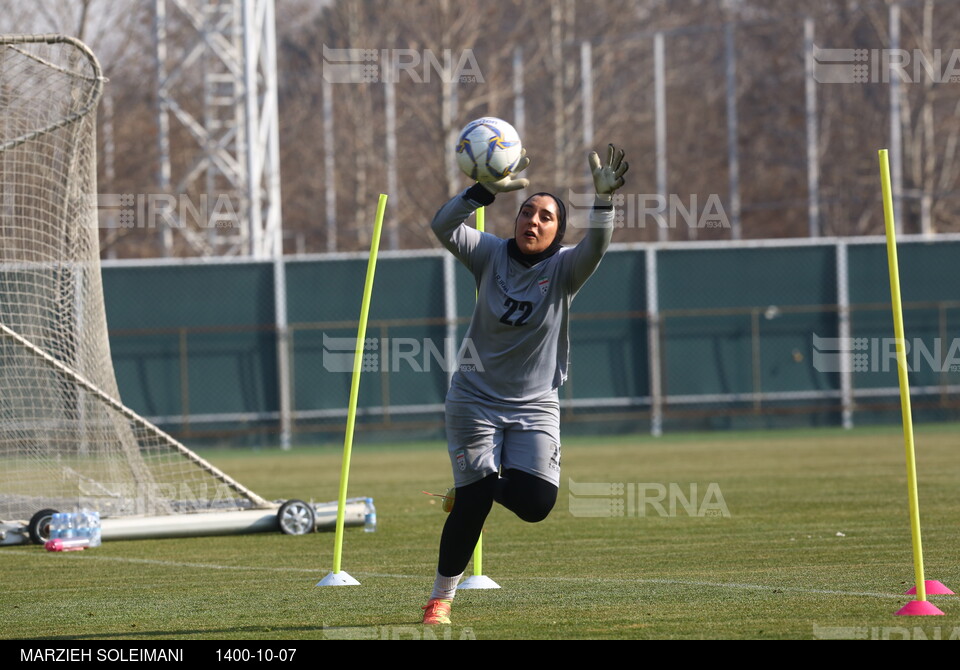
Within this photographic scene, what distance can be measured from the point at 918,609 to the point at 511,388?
2303mm

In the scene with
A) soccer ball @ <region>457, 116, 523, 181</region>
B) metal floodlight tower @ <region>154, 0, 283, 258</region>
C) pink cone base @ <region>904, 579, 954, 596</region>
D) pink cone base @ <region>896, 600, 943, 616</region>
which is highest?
metal floodlight tower @ <region>154, 0, 283, 258</region>

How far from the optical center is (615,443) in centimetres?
2561

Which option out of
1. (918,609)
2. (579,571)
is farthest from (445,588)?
(579,571)

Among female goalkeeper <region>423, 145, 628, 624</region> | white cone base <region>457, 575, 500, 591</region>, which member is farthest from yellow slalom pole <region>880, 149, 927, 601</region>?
white cone base <region>457, 575, 500, 591</region>

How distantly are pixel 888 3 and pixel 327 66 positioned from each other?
49.9 feet

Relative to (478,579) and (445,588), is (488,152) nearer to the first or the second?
(445,588)

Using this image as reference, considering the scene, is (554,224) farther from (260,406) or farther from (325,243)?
(325,243)

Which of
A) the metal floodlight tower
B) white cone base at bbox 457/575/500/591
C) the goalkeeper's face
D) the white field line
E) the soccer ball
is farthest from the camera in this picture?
the metal floodlight tower

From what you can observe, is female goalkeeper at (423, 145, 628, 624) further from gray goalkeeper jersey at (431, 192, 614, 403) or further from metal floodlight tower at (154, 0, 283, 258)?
metal floodlight tower at (154, 0, 283, 258)

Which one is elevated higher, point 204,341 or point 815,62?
point 815,62

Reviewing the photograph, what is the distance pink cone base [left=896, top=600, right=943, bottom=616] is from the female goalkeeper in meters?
1.84

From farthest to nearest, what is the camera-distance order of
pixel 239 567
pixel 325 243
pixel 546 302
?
1. pixel 325 243
2. pixel 239 567
3. pixel 546 302

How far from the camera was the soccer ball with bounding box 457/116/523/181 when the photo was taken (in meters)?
7.59

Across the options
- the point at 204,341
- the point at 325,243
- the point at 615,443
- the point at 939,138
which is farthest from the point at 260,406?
the point at 939,138
